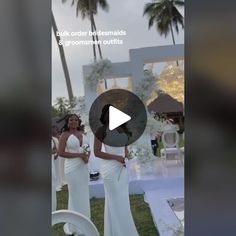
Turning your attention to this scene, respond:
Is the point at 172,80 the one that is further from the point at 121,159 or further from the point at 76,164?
the point at 76,164

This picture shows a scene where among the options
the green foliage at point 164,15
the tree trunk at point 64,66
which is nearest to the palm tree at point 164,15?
the green foliage at point 164,15

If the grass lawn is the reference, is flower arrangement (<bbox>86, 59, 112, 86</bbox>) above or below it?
above

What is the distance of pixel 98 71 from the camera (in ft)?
6.84

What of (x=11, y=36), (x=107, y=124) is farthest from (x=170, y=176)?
(x=11, y=36)

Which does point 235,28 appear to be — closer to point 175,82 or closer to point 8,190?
point 175,82

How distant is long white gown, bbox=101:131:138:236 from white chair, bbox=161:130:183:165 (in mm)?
217

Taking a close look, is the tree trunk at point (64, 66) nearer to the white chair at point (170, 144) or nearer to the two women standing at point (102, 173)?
the two women standing at point (102, 173)

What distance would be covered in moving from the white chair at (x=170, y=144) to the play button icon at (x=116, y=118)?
22 cm

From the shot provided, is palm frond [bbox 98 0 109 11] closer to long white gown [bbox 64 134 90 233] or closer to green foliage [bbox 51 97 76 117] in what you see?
green foliage [bbox 51 97 76 117]

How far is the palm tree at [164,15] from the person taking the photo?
82.4 inches

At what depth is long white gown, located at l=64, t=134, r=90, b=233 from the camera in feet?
6.90

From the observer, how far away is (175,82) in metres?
2.11
